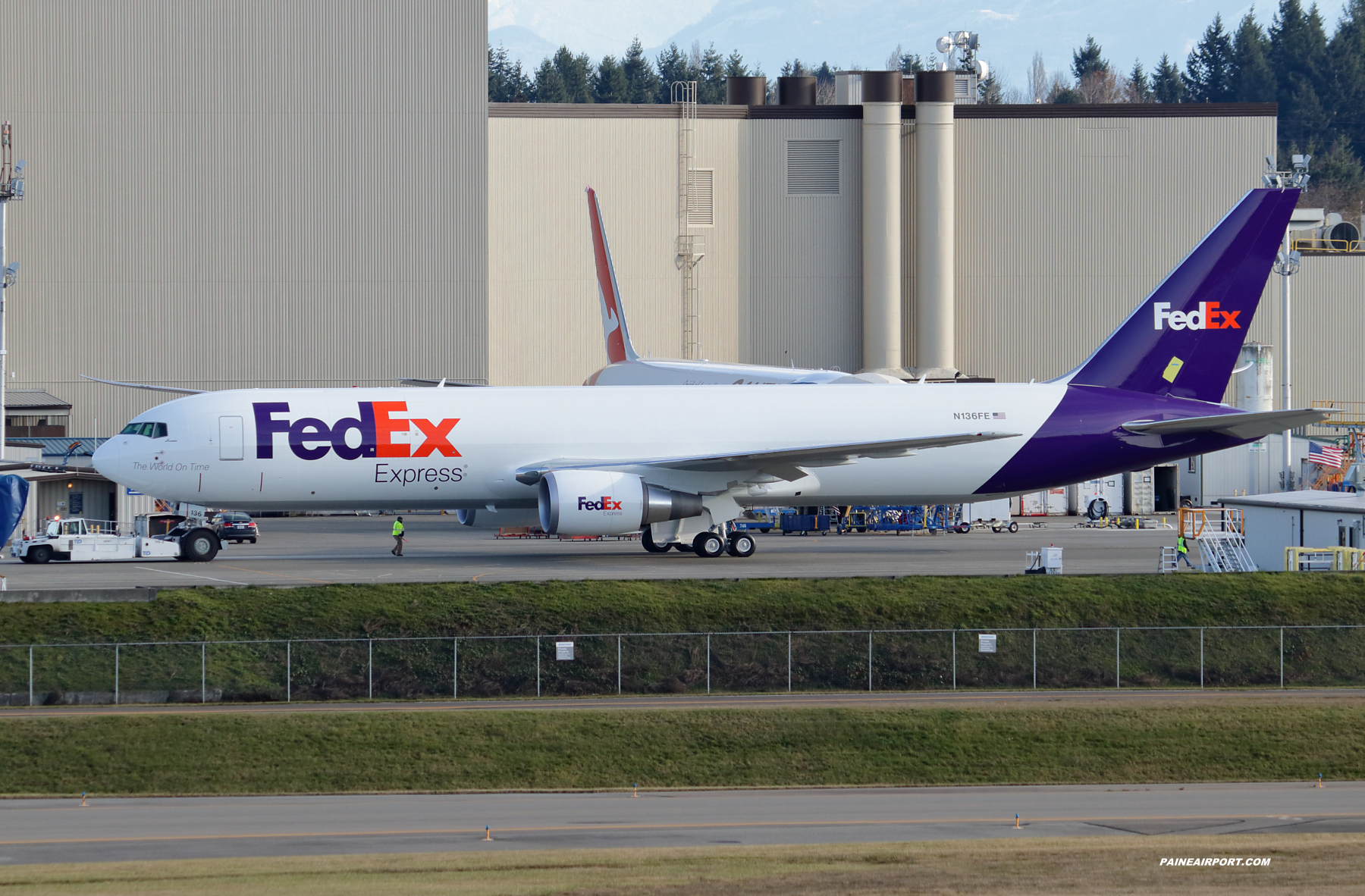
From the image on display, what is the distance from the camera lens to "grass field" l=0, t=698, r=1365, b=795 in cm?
2367

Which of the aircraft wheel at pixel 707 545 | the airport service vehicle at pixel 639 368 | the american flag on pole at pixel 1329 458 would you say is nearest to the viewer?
the aircraft wheel at pixel 707 545

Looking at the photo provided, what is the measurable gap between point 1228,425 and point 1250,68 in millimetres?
143997

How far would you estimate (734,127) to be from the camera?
74.3 m

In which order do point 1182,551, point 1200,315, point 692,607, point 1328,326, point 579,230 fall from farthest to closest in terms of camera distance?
point 1328,326, point 579,230, point 1200,315, point 1182,551, point 692,607

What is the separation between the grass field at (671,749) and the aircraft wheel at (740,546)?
14.5m

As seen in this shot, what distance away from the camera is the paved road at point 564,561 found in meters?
36.0

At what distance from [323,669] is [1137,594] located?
17209mm

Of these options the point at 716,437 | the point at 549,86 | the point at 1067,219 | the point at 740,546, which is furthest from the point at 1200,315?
the point at 549,86

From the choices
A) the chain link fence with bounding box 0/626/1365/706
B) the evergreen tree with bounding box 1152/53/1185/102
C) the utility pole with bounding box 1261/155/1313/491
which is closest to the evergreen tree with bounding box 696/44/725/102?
the evergreen tree with bounding box 1152/53/1185/102

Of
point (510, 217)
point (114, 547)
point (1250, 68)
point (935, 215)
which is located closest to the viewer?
point (114, 547)

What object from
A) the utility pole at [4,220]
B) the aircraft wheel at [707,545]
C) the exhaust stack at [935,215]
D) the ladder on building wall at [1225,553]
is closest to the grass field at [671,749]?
the ladder on building wall at [1225,553]

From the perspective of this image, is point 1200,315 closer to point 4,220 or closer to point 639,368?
point 639,368

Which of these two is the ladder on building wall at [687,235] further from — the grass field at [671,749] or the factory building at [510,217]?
the grass field at [671,749]

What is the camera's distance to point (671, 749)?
81.3ft
